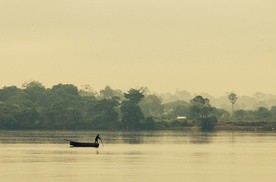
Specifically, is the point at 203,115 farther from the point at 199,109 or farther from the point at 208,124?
the point at 208,124

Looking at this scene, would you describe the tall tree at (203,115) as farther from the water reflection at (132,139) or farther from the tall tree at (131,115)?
the water reflection at (132,139)

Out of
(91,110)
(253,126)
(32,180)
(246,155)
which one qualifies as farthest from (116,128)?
(32,180)

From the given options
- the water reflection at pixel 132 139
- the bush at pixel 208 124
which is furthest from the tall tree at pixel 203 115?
the water reflection at pixel 132 139

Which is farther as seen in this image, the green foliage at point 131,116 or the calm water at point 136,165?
the green foliage at point 131,116

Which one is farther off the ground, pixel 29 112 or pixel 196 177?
pixel 29 112

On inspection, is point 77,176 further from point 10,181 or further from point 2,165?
point 2,165

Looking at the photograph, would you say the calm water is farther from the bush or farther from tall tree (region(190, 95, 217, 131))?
tall tree (region(190, 95, 217, 131))

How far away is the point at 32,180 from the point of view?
49.8m

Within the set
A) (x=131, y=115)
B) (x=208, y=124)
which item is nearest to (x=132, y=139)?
(x=131, y=115)

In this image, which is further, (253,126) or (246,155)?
(253,126)

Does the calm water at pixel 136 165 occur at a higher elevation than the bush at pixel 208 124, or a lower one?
lower

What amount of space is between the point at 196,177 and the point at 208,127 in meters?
136

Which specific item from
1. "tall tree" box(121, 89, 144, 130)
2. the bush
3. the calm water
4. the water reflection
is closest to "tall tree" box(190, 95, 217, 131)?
the bush

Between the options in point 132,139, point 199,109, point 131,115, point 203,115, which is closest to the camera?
point 132,139
